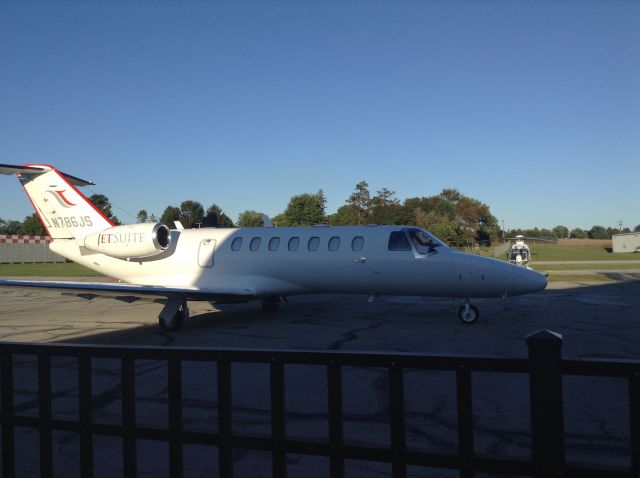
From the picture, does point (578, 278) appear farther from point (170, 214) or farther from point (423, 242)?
point (170, 214)

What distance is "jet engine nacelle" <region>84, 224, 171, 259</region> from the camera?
13289 mm

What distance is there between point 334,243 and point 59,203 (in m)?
7.90

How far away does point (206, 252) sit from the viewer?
1374 centimetres

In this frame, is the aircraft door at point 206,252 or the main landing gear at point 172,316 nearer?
the main landing gear at point 172,316

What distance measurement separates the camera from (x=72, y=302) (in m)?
17.5

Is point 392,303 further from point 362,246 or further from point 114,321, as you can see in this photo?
point 114,321

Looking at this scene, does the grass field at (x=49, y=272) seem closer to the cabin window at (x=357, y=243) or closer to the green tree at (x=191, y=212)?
the cabin window at (x=357, y=243)

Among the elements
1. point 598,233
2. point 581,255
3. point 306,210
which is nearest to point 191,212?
point 306,210

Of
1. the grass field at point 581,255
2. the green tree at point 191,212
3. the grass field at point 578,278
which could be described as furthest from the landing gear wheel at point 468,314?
the green tree at point 191,212

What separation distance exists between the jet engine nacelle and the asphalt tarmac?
67.8 inches

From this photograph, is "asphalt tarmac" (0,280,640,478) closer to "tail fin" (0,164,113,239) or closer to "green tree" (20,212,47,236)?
"tail fin" (0,164,113,239)

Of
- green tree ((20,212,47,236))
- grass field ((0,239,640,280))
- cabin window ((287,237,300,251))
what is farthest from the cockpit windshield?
green tree ((20,212,47,236))

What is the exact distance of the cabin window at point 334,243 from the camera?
12.2 meters

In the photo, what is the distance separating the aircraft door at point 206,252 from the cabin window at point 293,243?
7.38ft
